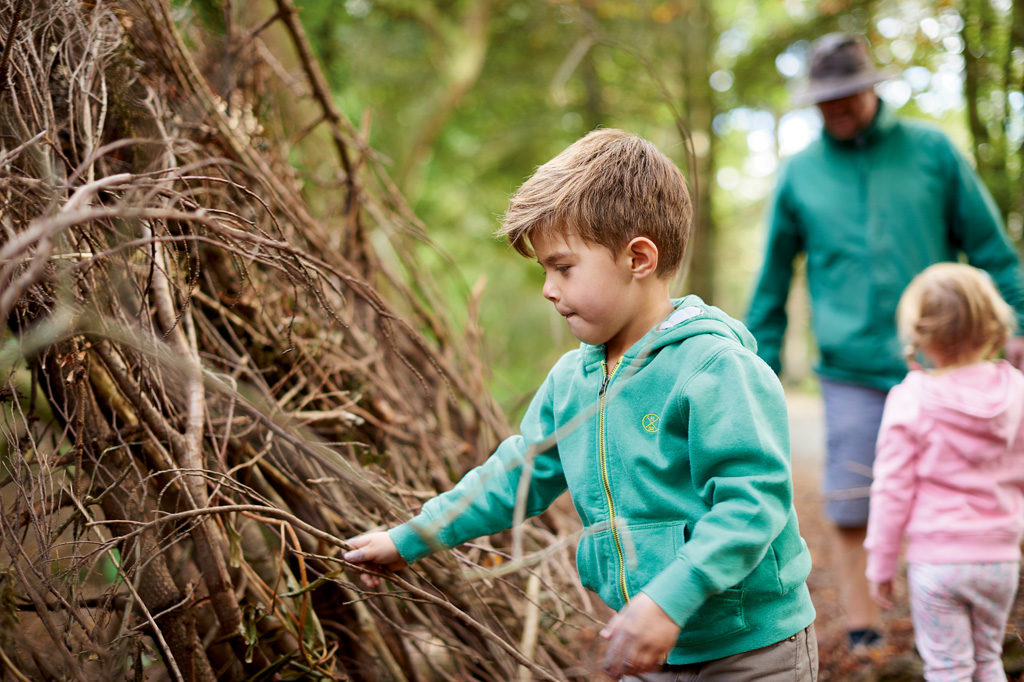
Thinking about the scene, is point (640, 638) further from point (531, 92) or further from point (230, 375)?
point (531, 92)

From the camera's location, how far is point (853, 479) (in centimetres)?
315

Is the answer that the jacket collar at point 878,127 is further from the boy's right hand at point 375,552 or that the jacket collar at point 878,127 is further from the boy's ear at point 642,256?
the boy's right hand at point 375,552

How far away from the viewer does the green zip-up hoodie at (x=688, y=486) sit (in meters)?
1.39

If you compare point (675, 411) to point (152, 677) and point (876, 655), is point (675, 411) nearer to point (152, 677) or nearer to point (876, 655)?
point (152, 677)

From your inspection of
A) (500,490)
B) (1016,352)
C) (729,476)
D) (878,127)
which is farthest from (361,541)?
(878,127)

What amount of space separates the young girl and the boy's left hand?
4.28ft

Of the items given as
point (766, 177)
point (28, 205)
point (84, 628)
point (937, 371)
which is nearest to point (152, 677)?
point (84, 628)

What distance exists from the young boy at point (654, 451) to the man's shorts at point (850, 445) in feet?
5.18

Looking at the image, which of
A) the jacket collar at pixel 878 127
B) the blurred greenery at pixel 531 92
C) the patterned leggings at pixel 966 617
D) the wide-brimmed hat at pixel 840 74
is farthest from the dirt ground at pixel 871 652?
the blurred greenery at pixel 531 92

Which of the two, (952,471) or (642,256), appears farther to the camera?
(952,471)

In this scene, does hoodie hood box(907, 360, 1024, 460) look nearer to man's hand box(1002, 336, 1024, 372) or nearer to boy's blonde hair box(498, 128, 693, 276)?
man's hand box(1002, 336, 1024, 372)

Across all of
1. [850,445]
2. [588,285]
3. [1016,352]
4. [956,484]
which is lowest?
[850,445]

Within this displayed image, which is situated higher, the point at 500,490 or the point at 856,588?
the point at 500,490

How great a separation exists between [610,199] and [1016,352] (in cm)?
203
